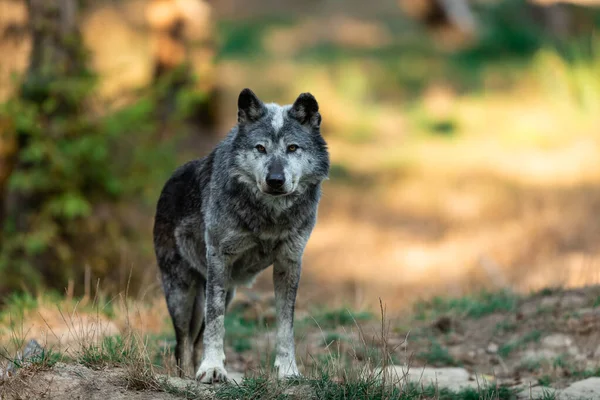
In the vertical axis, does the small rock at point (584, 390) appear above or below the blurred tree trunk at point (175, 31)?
below

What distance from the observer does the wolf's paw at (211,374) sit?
571 centimetres

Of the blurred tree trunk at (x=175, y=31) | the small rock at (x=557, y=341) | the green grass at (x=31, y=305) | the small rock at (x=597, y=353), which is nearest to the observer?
the small rock at (x=597, y=353)

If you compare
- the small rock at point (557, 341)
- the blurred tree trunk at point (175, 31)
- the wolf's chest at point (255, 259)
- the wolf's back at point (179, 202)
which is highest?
the blurred tree trunk at point (175, 31)

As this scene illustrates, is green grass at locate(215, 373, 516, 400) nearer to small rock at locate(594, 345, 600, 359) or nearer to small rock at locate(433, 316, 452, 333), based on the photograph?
small rock at locate(594, 345, 600, 359)

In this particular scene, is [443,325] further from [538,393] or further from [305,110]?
[305,110]

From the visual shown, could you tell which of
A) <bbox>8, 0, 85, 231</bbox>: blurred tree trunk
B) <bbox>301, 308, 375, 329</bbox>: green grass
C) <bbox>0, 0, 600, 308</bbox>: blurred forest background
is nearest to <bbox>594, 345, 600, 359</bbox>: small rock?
<bbox>0, 0, 600, 308</bbox>: blurred forest background

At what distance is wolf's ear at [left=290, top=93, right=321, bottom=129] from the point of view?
242 inches

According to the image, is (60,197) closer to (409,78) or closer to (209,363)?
(209,363)

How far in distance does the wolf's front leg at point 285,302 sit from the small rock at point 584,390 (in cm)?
206

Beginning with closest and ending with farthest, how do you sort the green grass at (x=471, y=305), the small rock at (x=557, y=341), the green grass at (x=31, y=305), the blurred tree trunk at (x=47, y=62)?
the small rock at (x=557, y=341)
the green grass at (x=31, y=305)
the green grass at (x=471, y=305)
the blurred tree trunk at (x=47, y=62)

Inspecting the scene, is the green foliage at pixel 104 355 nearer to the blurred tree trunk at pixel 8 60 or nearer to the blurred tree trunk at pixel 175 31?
the blurred tree trunk at pixel 8 60

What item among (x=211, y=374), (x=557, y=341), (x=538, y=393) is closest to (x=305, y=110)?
(x=211, y=374)

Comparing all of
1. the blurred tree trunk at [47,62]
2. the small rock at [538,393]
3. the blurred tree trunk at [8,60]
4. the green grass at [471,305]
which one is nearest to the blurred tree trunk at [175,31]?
the blurred tree trunk at [8,60]

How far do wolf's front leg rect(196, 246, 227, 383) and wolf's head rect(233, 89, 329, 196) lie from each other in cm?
69
